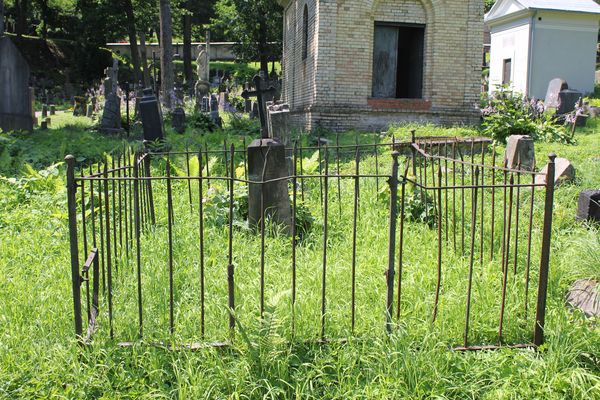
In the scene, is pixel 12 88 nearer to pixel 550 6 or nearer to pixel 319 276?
pixel 319 276

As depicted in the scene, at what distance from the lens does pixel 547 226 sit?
3.55 m

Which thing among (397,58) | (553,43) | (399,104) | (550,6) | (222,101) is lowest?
(399,104)

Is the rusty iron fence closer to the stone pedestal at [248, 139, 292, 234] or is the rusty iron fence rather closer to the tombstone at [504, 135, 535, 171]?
the stone pedestal at [248, 139, 292, 234]

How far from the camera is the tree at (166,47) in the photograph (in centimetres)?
1981

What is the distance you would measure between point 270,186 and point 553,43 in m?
23.7

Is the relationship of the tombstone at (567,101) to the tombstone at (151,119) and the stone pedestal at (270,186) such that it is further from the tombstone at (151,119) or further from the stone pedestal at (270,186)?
the stone pedestal at (270,186)

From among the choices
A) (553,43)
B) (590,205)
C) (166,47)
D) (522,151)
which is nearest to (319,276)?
(590,205)

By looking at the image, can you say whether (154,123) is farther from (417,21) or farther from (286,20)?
(286,20)

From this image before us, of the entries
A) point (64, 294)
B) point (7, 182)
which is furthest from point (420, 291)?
point (7, 182)

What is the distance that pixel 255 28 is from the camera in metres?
36.0

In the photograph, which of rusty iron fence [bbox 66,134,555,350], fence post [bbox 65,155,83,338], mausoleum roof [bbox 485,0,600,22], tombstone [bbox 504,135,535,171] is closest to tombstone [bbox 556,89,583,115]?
tombstone [bbox 504,135,535,171]

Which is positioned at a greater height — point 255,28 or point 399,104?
point 255,28

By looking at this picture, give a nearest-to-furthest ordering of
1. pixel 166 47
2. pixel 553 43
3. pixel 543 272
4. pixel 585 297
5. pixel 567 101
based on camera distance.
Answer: pixel 543 272, pixel 585 297, pixel 567 101, pixel 166 47, pixel 553 43

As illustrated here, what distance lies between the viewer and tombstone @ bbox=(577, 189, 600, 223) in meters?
5.79
